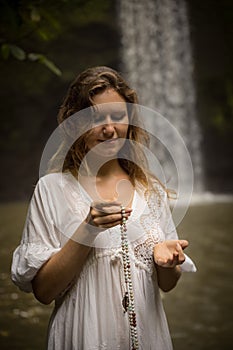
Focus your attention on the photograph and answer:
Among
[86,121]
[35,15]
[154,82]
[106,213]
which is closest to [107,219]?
[106,213]

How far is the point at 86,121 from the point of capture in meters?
0.96

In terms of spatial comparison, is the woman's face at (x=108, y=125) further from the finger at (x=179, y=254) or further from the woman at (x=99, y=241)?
the finger at (x=179, y=254)

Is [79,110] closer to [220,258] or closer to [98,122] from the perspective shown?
[98,122]

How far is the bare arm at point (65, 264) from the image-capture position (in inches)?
32.1

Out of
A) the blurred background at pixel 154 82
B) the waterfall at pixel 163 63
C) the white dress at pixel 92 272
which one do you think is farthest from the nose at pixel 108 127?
the waterfall at pixel 163 63

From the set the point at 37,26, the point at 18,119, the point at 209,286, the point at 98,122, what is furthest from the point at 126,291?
the point at 18,119

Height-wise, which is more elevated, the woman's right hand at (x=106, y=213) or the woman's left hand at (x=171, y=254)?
the woman's right hand at (x=106, y=213)

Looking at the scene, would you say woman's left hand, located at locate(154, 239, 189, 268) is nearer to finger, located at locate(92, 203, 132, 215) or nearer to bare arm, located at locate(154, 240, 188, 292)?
bare arm, located at locate(154, 240, 188, 292)

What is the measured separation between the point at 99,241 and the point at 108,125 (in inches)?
7.9

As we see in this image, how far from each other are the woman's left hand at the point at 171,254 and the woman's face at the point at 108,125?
200mm

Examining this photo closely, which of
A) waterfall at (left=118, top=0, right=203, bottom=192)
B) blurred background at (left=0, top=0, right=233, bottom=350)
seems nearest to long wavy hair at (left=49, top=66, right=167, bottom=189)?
blurred background at (left=0, top=0, right=233, bottom=350)

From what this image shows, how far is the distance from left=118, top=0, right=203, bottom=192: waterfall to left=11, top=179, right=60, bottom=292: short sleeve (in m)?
4.91

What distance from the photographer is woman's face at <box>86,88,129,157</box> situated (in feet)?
3.07

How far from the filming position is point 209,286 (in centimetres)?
341
